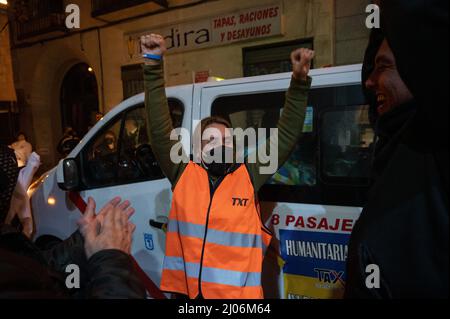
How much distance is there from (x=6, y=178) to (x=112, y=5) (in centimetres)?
814

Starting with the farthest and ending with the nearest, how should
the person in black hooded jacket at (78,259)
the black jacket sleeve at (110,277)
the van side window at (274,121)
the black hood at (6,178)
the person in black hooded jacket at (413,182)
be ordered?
the van side window at (274,121) → the black hood at (6,178) → the black jacket sleeve at (110,277) → the person in black hooded jacket at (78,259) → the person in black hooded jacket at (413,182)

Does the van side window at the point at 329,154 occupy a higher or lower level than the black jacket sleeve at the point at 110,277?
higher

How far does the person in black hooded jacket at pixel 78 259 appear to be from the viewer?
2.73ft

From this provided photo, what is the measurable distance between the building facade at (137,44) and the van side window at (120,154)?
318cm

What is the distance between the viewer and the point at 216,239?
5.44ft

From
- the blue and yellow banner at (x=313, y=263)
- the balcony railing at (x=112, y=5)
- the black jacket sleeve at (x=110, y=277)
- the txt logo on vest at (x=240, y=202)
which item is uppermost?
the balcony railing at (x=112, y=5)

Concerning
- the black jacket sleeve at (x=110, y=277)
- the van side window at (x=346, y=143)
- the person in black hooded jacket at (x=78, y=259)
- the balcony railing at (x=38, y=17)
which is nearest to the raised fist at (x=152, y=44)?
the person in black hooded jacket at (x=78, y=259)

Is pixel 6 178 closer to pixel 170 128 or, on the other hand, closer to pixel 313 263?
pixel 170 128

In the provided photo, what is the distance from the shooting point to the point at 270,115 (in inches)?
81.1

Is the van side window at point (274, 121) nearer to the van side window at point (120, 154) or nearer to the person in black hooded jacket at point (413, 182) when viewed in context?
the van side window at point (120, 154)

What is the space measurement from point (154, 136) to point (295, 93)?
804mm

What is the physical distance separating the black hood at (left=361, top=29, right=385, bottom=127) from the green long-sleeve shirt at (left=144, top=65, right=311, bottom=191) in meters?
0.27

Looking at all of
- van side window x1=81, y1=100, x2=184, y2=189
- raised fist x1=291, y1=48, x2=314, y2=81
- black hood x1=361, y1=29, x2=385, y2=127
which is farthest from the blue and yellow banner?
van side window x1=81, y1=100, x2=184, y2=189
